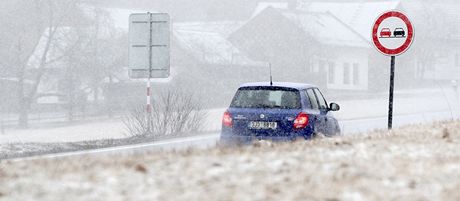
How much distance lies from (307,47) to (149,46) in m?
49.1

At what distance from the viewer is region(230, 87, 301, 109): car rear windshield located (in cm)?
1406

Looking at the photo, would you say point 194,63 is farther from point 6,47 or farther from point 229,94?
point 6,47

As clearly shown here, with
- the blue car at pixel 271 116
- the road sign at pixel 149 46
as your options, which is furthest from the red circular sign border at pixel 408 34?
the road sign at pixel 149 46

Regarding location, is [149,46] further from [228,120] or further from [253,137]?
[253,137]

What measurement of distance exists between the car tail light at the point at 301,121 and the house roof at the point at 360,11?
71.1 metres

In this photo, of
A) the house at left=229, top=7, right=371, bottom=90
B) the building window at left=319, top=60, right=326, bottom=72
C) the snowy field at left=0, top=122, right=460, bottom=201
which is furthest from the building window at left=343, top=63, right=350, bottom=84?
the snowy field at left=0, top=122, right=460, bottom=201

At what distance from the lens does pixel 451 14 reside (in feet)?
318

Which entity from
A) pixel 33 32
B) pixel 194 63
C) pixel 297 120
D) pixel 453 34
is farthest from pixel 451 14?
pixel 297 120

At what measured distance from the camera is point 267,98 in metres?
14.1

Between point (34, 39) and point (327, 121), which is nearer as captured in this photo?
point (327, 121)

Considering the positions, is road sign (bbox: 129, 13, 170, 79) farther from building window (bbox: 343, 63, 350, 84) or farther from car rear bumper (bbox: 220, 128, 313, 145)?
building window (bbox: 343, 63, 350, 84)

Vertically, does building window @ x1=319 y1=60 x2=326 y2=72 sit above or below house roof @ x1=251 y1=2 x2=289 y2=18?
below

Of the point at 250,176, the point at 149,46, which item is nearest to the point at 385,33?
the point at 250,176

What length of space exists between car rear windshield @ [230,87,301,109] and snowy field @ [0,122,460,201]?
4371 millimetres
